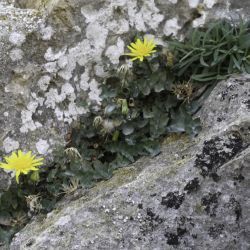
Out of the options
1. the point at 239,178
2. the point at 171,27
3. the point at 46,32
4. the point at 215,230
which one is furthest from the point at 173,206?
the point at 46,32

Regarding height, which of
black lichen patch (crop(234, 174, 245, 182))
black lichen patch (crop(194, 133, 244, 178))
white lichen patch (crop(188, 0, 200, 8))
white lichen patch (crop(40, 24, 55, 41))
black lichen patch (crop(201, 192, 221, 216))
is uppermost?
white lichen patch (crop(40, 24, 55, 41))

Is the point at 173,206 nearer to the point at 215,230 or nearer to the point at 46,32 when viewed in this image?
the point at 215,230

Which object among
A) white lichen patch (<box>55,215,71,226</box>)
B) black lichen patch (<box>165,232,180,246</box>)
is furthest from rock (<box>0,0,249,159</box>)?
black lichen patch (<box>165,232,180,246</box>)

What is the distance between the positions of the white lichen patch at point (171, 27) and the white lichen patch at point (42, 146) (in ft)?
3.67

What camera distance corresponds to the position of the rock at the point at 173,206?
2742 millimetres

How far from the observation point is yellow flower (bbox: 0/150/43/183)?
3.07 m

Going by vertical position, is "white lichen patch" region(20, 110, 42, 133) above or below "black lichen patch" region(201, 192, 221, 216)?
above

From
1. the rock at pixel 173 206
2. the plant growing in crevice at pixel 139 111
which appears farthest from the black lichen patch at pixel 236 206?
the plant growing in crevice at pixel 139 111

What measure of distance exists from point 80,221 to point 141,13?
1.52m

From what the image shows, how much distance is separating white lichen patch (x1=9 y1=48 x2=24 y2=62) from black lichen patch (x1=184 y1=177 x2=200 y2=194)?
1.40 meters

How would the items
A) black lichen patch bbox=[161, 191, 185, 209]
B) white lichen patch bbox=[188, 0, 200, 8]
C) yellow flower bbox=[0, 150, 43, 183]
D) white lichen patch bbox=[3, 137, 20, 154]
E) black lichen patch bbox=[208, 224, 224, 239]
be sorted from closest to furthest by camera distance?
1. black lichen patch bbox=[208, 224, 224, 239]
2. black lichen patch bbox=[161, 191, 185, 209]
3. yellow flower bbox=[0, 150, 43, 183]
4. white lichen patch bbox=[3, 137, 20, 154]
5. white lichen patch bbox=[188, 0, 200, 8]

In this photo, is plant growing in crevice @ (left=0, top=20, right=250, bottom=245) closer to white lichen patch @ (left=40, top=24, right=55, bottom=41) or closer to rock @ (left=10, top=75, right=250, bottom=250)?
rock @ (left=10, top=75, right=250, bottom=250)

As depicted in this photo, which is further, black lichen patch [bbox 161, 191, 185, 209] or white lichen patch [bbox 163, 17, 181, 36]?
white lichen patch [bbox 163, 17, 181, 36]

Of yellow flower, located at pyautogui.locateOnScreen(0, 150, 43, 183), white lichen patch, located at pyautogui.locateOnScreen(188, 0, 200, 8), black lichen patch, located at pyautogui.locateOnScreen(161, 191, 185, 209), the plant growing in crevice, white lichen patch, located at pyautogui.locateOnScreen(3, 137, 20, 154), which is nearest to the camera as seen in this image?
black lichen patch, located at pyautogui.locateOnScreen(161, 191, 185, 209)
